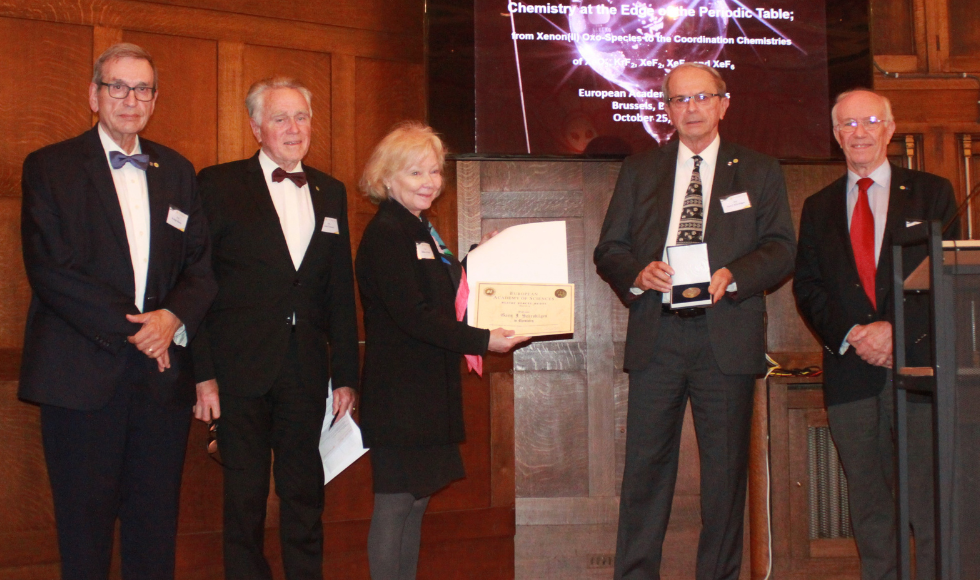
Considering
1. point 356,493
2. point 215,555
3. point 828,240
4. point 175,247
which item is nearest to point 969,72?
point 828,240

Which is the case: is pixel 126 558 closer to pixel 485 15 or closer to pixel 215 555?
pixel 215 555

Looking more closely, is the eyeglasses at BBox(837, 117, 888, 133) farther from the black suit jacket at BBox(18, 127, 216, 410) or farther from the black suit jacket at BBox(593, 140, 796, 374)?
the black suit jacket at BBox(18, 127, 216, 410)

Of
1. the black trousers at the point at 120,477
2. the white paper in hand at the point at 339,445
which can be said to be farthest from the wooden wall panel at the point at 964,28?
the black trousers at the point at 120,477

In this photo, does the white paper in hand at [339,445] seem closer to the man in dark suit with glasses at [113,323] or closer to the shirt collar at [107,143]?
the man in dark suit with glasses at [113,323]

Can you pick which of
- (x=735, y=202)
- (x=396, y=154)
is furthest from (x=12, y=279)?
(x=735, y=202)

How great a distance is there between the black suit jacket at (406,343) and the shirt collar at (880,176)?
1.51m

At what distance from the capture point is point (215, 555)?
306 centimetres

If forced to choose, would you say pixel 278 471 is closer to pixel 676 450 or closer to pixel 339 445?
pixel 339 445

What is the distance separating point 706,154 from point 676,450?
102 centimetres

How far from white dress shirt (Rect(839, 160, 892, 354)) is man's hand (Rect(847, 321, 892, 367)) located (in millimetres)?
104

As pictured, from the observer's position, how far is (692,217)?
2844mm

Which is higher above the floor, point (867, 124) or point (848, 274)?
point (867, 124)

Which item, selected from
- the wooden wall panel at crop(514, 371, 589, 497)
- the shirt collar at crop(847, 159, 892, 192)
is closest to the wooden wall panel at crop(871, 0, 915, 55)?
the shirt collar at crop(847, 159, 892, 192)

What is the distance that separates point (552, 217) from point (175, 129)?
64.1 inches
